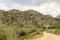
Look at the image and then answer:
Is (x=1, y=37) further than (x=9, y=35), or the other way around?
(x=9, y=35)

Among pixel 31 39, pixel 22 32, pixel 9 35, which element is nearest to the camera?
pixel 9 35

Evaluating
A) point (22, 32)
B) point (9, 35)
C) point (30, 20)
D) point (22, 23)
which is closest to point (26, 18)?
point (30, 20)

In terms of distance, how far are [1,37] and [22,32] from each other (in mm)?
30962

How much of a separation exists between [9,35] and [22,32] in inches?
1108

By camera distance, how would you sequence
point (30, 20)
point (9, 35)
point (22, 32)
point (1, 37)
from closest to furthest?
point (1, 37), point (9, 35), point (22, 32), point (30, 20)

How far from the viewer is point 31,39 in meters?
54.4

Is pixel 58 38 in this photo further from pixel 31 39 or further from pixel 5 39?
pixel 5 39

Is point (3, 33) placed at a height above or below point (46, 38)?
above

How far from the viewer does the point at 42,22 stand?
150 m

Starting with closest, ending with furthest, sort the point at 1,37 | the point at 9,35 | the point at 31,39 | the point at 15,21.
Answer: the point at 1,37, the point at 9,35, the point at 31,39, the point at 15,21

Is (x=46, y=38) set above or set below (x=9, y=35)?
below

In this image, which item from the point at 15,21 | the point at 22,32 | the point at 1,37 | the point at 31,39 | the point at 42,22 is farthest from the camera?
the point at 42,22

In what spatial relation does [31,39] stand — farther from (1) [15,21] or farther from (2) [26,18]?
(2) [26,18]

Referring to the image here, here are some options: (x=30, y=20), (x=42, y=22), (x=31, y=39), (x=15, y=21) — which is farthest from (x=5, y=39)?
(x=42, y=22)
